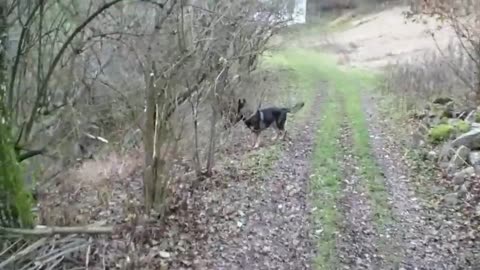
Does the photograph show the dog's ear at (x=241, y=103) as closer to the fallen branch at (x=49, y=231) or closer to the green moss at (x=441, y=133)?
the green moss at (x=441, y=133)

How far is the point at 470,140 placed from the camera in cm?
1086

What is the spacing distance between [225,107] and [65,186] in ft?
11.4

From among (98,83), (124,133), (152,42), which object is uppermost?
(152,42)

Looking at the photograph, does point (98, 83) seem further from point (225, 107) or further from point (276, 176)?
point (276, 176)

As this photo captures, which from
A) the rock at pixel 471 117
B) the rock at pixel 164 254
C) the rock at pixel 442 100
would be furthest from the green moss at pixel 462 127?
A: the rock at pixel 164 254

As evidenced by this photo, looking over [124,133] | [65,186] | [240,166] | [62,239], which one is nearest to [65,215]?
[62,239]

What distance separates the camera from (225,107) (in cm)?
1228

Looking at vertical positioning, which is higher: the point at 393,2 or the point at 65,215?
the point at 393,2

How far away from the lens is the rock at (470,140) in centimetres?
1080

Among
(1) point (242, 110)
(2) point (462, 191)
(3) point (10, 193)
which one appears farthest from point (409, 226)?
(1) point (242, 110)

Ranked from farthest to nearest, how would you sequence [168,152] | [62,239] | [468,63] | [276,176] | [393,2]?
[393,2], [468,63], [276,176], [168,152], [62,239]

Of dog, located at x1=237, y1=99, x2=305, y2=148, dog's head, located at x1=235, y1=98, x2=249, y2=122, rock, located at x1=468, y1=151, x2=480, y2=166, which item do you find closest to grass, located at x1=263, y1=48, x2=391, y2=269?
dog, located at x1=237, y1=99, x2=305, y2=148

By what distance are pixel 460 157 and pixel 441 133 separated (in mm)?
1816

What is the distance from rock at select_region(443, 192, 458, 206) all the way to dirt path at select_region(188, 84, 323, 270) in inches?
79.8
